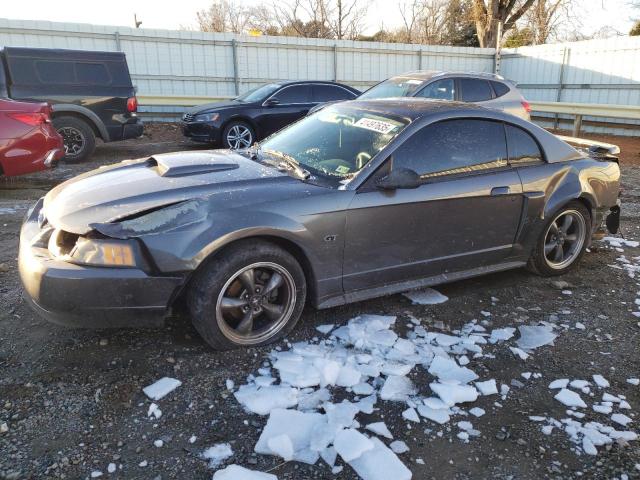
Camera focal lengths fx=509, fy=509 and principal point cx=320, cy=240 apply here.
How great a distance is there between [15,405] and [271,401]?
134cm

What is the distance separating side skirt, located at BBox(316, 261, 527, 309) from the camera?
347cm

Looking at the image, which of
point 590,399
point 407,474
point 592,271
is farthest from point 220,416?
point 592,271

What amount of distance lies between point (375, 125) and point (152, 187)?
170 cm

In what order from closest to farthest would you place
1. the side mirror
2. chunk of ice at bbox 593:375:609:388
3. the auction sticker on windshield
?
1. chunk of ice at bbox 593:375:609:388
2. the side mirror
3. the auction sticker on windshield

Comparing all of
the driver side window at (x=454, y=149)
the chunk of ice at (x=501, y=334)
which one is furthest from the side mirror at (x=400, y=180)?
the chunk of ice at (x=501, y=334)

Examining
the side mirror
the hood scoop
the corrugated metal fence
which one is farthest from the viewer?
the corrugated metal fence

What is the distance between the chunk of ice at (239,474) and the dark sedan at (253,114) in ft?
29.7

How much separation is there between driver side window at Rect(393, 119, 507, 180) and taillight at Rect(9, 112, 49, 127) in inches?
214

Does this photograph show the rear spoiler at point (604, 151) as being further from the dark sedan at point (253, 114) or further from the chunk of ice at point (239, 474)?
the dark sedan at point (253, 114)

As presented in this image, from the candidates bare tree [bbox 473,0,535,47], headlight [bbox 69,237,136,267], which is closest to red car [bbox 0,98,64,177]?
headlight [bbox 69,237,136,267]

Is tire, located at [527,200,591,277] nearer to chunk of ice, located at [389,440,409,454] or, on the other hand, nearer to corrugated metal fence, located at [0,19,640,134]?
chunk of ice, located at [389,440,409,454]

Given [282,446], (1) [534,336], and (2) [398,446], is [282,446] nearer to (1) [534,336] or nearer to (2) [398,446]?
(2) [398,446]

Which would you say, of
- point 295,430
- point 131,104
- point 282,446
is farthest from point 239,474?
point 131,104

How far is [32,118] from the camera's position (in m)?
6.73
